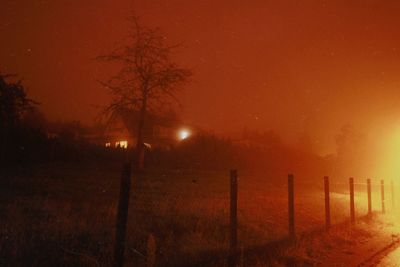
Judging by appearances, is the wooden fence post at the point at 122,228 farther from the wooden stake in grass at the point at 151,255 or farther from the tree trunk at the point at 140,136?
the tree trunk at the point at 140,136

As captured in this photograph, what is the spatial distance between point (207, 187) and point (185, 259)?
1315 centimetres

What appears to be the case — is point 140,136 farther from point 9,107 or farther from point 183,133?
point 183,133

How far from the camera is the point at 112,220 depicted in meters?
9.72

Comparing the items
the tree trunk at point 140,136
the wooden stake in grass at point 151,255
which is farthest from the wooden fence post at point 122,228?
the tree trunk at point 140,136

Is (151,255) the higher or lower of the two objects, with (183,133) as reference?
lower

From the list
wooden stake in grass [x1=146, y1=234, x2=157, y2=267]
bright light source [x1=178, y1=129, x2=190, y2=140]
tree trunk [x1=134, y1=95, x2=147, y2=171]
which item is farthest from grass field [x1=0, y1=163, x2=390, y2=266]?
bright light source [x1=178, y1=129, x2=190, y2=140]

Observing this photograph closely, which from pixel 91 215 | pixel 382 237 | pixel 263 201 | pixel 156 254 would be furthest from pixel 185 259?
pixel 263 201

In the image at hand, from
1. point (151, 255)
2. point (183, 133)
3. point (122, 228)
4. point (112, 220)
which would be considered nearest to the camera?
point (122, 228)

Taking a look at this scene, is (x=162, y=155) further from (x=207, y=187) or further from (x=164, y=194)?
(x=164, y=194)

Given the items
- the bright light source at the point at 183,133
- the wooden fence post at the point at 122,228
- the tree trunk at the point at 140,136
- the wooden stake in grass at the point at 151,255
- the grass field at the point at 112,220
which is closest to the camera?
the wooden fence post at the point at 122,228

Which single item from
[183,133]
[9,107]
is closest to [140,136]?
[9,107]

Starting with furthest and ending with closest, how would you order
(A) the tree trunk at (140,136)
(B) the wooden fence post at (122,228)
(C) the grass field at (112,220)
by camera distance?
(A) the tree trunk at (140,136), (C) the grass field at (112,220), (B) the wooden fence post at (122,228)

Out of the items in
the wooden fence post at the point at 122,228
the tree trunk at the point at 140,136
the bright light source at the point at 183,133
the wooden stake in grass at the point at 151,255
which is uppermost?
the bright light source at the point at 183,133

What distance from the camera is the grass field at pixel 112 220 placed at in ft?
23.3
